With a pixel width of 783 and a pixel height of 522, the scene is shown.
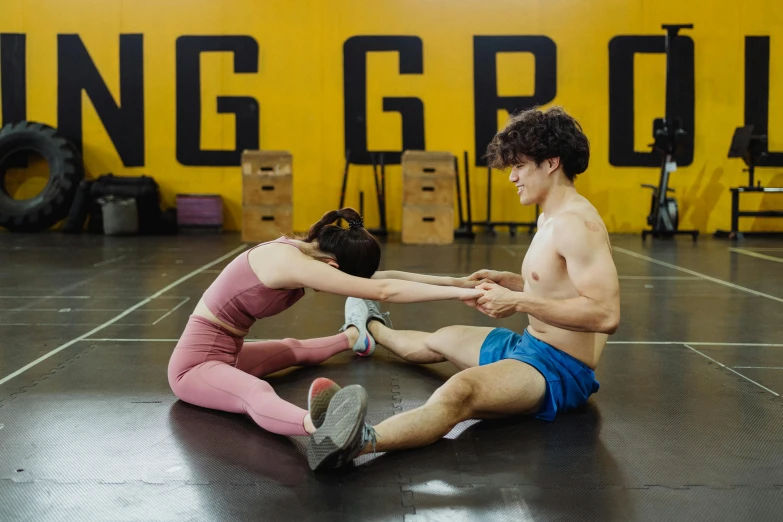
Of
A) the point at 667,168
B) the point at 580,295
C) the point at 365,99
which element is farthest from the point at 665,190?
the point at 580,295

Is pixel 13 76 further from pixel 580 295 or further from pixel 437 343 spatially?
pixel 580 295

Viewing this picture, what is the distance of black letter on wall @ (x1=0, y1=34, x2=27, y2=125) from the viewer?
10469mm

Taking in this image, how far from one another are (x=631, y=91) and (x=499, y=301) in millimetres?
8989

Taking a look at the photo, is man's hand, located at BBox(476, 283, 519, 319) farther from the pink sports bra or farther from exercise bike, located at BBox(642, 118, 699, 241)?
exercise bike, located at BBox(642, 118, 699, 241)

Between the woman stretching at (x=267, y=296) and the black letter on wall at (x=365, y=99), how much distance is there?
313 inches

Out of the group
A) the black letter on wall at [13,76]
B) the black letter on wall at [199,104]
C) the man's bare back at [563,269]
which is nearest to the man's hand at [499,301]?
the man's bare back at [563,269]

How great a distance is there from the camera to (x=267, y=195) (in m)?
9.04

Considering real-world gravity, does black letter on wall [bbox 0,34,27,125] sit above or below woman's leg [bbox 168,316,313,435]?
above

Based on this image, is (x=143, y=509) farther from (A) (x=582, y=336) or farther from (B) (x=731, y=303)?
(B) (x=731, y=303)

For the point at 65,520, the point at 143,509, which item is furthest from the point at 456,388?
the point at 65,520

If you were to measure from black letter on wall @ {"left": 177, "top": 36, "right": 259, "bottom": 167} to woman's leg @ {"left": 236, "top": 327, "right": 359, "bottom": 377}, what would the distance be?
7.61 m

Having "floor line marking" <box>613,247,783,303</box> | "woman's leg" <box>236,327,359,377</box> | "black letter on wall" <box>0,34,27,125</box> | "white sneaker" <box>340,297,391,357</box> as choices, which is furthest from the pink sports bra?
"black letter on wall" <box>0,34,27,125</box>

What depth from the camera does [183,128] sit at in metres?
10.6

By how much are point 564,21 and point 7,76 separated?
7676mm
